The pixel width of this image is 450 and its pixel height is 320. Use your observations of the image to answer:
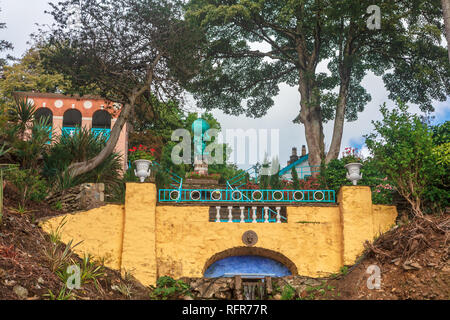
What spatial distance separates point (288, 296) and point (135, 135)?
1508cm

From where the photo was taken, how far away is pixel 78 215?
34.9ft

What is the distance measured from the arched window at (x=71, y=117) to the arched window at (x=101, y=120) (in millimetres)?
656

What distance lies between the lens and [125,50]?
1422 centimetres

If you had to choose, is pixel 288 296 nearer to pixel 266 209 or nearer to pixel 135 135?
pixel 266 209

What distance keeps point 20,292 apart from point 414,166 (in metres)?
8.20

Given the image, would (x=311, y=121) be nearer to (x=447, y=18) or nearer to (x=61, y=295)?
(x=447, y=18)

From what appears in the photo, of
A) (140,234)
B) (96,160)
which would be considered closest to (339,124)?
(96,160)

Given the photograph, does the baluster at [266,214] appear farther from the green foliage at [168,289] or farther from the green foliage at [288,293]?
the green foliage at [168,289]

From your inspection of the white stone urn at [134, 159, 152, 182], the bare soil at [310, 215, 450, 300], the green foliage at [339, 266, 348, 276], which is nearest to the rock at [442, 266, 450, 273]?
the bare soil at [310, 215, 450, 300]

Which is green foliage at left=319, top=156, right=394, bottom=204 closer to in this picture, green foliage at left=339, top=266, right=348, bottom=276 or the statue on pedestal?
green foliage at left=339, top=266, right=348, bottom=276

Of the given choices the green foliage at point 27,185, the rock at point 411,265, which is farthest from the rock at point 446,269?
the green foliage at point 27,185

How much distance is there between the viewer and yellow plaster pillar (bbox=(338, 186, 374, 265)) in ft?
34.9

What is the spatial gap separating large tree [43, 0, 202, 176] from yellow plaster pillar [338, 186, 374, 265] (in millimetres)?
6275

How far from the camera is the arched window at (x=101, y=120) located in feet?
67.2
